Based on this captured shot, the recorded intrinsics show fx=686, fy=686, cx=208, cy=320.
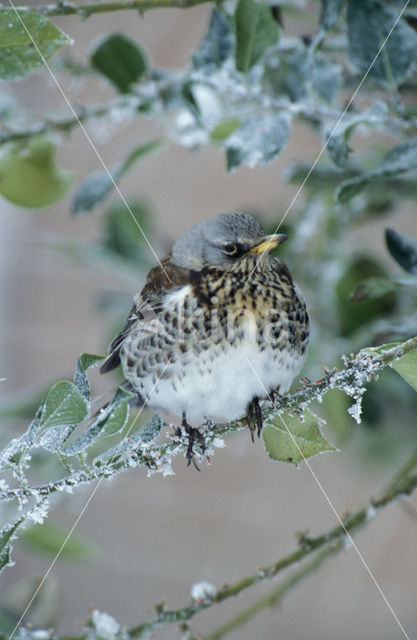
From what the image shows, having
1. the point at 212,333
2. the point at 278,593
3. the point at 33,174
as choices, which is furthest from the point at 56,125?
the point at 278,593

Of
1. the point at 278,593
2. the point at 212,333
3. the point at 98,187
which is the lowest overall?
the point at 278,593

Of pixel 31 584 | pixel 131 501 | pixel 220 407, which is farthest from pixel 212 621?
pixel 220 407

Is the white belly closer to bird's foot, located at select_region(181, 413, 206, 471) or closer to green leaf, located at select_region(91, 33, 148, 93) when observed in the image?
bird's foot, located at select_region(181, 413, 206, 471)

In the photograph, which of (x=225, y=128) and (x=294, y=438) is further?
(x=225, y=128)

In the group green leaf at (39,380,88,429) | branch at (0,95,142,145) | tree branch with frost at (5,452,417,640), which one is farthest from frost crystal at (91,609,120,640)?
branch at (0,95,142,145)

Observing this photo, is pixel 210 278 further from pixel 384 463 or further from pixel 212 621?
pixel 212 621

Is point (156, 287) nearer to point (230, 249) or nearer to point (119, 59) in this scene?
point (230, 249)
